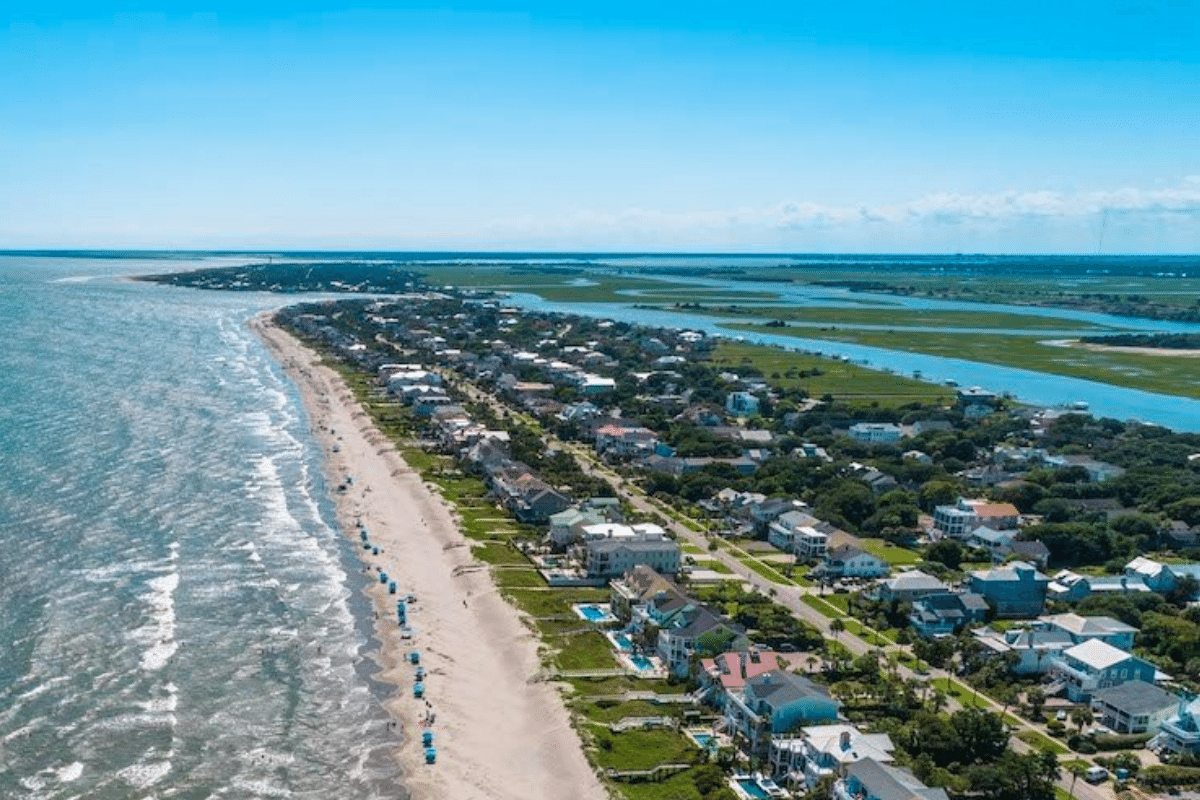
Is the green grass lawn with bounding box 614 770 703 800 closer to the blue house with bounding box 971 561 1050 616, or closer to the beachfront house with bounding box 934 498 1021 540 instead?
the blue house with bounding box 971 561 1050 616

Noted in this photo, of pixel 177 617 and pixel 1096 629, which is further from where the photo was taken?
pixel 177 617

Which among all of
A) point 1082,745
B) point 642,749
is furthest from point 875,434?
point 642,749

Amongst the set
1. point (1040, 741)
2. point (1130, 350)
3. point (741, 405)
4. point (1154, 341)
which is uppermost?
point (1154, 341)

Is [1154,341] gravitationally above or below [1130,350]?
above

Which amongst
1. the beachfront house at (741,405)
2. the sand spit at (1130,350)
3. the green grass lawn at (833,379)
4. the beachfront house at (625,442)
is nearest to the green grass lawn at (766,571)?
the beachfront house at (625,442)

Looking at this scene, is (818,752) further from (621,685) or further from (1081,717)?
(1081,717)

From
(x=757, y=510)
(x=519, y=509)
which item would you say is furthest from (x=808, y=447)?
(x=519, y=509)

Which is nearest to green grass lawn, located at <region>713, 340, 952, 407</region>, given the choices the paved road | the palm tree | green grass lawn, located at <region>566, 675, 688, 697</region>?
the paved road
